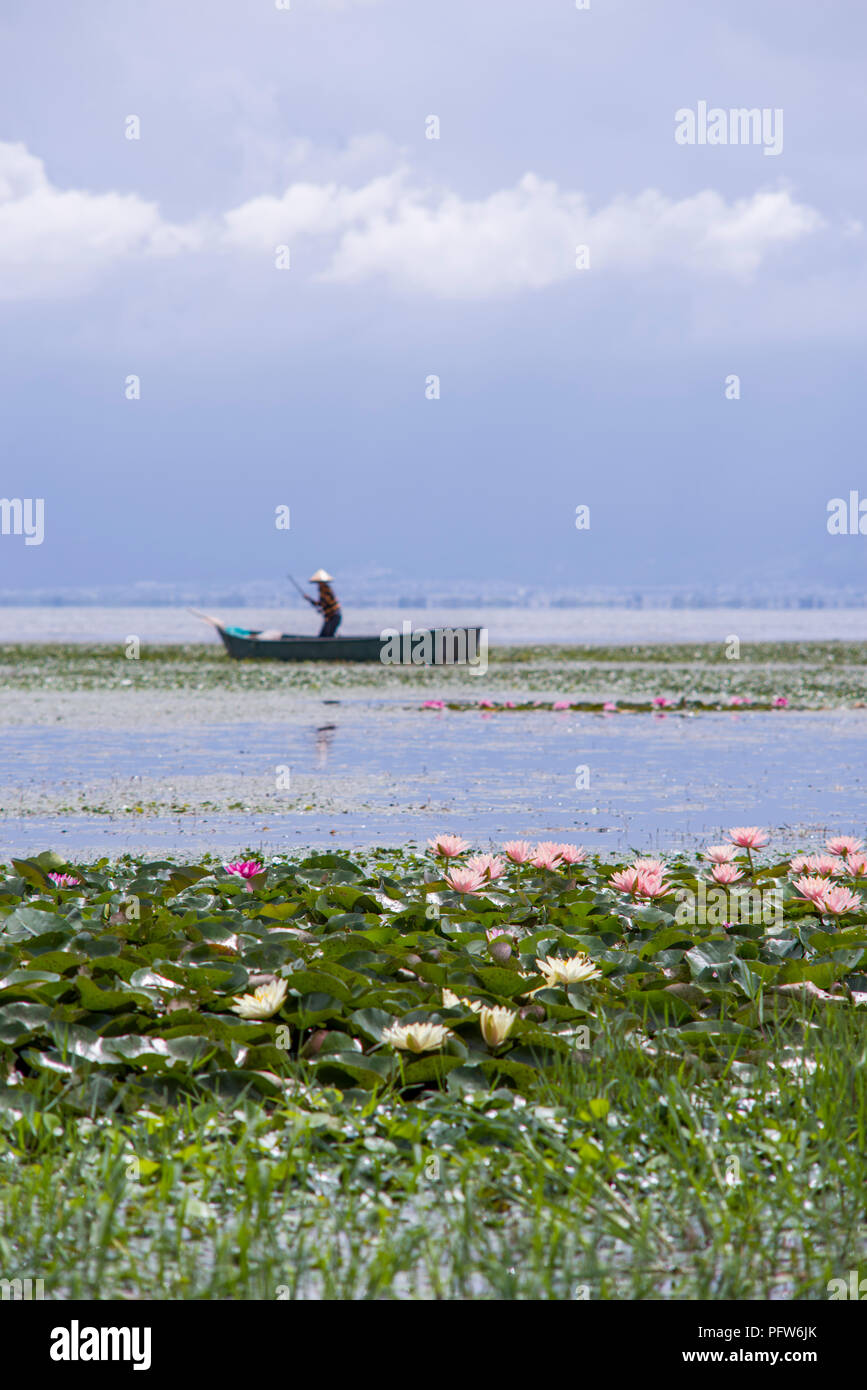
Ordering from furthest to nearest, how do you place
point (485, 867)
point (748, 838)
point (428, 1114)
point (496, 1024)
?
point (748, 838) < point (485, 867) < point (496, 1024) < point (428, 1114)

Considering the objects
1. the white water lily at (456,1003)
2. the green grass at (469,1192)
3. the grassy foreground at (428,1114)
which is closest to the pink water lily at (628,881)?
the grassy foreground at (428,1114)

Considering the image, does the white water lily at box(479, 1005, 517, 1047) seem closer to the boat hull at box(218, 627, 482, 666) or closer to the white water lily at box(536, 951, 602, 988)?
the white water lily at box(536, 951, 602, 988)

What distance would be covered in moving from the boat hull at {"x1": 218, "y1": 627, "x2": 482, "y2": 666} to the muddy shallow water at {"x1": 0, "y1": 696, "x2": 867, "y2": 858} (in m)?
15.3

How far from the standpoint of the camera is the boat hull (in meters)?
36.5

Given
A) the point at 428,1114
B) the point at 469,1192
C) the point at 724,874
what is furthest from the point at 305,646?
the point at 469,1192

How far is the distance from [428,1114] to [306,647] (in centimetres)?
3328

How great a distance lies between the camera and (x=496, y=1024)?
4.23m

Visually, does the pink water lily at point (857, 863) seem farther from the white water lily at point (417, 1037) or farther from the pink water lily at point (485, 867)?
the white water lily at point (417, 1037)

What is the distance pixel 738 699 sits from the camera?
25359 millimetres

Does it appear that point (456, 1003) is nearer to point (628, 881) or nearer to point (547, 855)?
point (628, 881)

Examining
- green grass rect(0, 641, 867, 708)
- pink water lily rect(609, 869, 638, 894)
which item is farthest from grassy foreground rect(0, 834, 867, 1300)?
green grass rect(0, 641, 867, 708)
